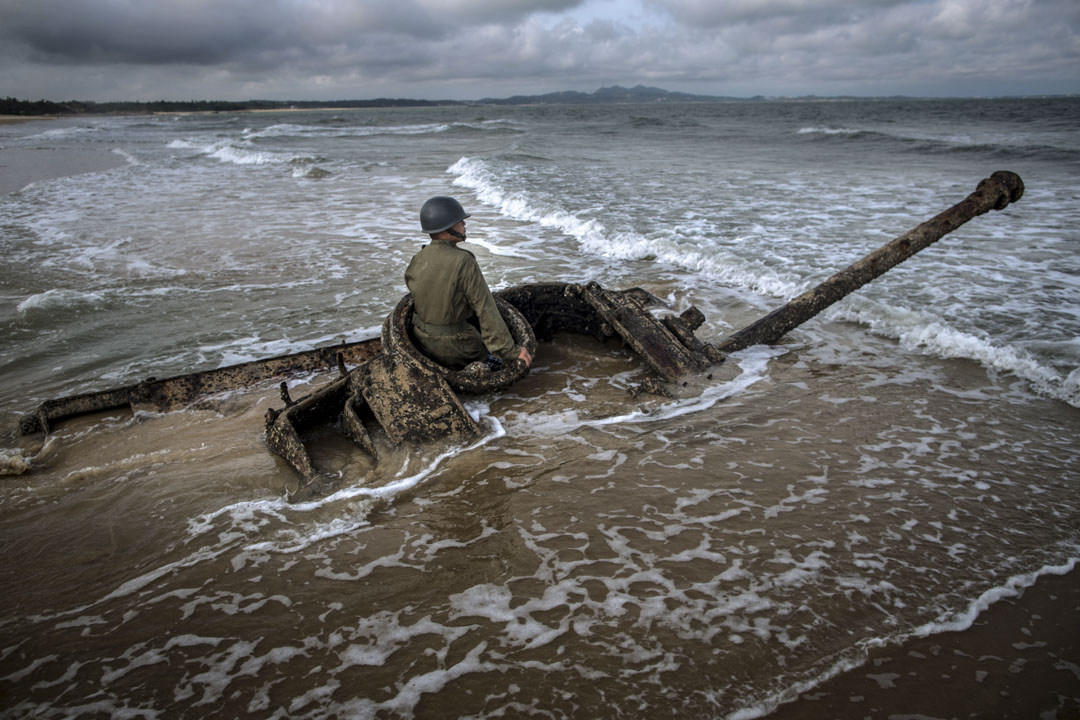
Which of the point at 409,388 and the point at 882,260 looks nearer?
the point at 409,388

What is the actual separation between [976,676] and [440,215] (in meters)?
4.04

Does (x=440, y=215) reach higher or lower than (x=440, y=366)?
higher

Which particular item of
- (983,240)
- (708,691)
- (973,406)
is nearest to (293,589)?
(708,691)

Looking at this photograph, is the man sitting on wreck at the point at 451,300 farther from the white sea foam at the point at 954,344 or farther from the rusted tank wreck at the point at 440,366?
the white sea foam at the point at 954,344

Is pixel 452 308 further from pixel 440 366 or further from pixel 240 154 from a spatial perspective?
pixel 240 154

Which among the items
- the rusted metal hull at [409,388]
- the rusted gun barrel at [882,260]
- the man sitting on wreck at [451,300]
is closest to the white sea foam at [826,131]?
the rusted gun barrel at [882,260]

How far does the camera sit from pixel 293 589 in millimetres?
3121

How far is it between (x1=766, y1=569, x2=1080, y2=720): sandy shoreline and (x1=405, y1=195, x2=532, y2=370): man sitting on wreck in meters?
3.03

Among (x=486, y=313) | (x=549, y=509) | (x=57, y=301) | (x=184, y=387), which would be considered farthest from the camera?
(x=57, y=301)

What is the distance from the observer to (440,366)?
185 inches

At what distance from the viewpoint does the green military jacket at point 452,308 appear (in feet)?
14.9

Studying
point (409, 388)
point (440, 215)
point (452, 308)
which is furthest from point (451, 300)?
point (409, 388)

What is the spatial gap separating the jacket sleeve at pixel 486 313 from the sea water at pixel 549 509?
565 millimetres

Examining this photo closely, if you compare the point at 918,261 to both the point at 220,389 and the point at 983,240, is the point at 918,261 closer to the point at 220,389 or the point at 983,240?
the point at 983,240
